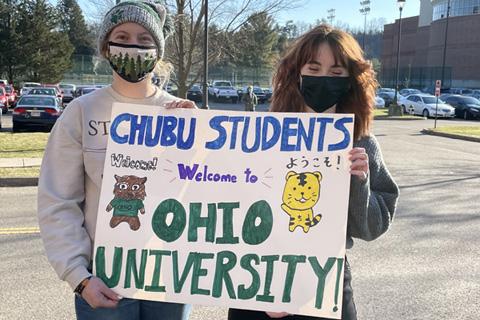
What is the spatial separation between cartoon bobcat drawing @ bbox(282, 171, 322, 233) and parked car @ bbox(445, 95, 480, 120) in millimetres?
35403

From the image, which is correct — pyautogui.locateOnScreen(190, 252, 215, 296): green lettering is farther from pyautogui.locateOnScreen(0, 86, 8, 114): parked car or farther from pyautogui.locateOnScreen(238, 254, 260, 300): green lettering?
pyautogui.locateOnScreen(0, 86, 8, 114): parked car

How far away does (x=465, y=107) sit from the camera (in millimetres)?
34156

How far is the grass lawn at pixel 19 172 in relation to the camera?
933 cm

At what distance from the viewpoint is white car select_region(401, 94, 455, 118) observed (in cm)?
3228

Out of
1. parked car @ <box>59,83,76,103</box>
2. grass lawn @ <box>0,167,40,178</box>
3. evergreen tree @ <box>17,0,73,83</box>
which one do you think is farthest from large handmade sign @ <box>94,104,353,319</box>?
evergreen tree @ <box>17,0,73,83</box>

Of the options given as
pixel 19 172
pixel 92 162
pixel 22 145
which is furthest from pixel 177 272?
pixel 22 145

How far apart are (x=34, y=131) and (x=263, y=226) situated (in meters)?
17.6

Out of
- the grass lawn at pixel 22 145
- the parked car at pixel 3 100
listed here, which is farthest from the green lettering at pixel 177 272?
the parked car at pixel 3 100

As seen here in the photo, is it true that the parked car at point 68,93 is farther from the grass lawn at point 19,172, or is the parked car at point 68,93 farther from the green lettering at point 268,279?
the green lettering at point 268,279

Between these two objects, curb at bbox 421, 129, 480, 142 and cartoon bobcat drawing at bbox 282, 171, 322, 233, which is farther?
curb at bbox 421, 129, 480, 142

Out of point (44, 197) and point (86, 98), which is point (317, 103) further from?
point (44, 197)

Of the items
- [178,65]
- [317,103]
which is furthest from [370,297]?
[178,65]

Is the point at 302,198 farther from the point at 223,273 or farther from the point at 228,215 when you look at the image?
the point at 223,273

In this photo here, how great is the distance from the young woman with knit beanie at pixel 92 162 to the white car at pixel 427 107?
32.3 metres
